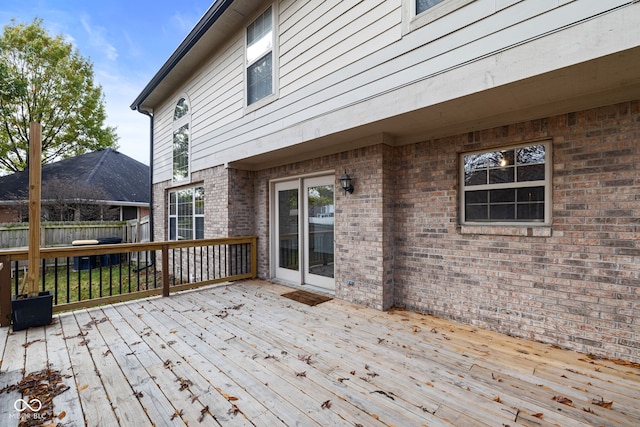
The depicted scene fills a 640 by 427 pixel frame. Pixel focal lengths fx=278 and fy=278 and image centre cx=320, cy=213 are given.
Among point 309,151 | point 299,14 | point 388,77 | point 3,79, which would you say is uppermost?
point 3,79

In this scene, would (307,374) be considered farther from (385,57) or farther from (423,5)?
(423,5)

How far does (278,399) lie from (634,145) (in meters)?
3.74

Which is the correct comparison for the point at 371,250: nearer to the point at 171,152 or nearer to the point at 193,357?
the point at 193,357

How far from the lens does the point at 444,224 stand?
3.62 meters

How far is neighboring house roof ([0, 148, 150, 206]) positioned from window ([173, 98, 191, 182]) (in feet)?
23.7

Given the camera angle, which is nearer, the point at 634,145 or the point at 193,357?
the point at 634,145

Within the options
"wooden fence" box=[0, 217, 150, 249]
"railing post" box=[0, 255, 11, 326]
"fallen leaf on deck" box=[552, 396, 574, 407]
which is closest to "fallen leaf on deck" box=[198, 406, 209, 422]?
"fallen leaf on deck" box=[552, 396, 574, 407]

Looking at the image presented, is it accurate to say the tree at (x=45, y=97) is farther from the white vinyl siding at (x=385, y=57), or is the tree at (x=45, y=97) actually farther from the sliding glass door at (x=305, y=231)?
the sliding glass door at (x=305, y=231)

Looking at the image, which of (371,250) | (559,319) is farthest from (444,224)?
(559,319)

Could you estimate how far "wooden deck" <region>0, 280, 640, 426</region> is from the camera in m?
1.89

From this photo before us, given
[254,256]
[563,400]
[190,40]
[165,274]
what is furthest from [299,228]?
[190,40]

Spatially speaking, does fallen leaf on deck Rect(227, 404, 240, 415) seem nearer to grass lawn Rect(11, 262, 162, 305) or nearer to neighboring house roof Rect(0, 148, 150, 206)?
grass lawn Rect(11, 262, 162, 305)

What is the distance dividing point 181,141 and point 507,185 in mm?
7586

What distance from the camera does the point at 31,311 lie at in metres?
3.35
